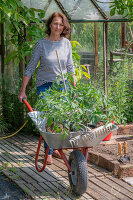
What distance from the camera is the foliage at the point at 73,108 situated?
3180 millimetres

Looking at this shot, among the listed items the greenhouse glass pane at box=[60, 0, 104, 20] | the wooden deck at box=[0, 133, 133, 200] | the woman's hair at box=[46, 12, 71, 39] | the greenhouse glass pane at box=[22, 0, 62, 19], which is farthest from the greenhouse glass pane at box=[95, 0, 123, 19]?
the wooden deck at box=[0, 133, 133, 200]

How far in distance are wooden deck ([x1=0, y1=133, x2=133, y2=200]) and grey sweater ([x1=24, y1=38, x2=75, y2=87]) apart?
96cm

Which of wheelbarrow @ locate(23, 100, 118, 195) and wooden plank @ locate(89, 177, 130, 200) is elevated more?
wheelbarrow @ locate(23, 100, 118, 195)

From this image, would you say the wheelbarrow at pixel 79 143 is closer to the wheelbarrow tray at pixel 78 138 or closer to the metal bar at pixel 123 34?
the wheelbarrow tray at pixel 78 138

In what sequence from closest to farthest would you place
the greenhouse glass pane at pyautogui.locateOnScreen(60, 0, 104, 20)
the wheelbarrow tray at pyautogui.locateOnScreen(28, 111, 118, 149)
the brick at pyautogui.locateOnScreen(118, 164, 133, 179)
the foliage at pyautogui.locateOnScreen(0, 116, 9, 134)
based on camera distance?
the wheelbarrow tray at pyautogui.locateOnScreen(28, 111, 118, 149), the brick at pyautogui.locateOnScreen(118, 164, 133, 179), the greenhouse glass pane at pyautogui.locateOnScreen(60, 0, 104, 20), the foliage at pyautogui.locateOnScreen(0, 116, 9, 134)

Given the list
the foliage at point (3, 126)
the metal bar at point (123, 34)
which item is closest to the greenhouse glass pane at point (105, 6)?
the metal bar at point (123, 34)

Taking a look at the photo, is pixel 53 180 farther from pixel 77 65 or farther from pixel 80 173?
pixel 77 65

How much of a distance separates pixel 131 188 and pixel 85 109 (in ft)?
3.14

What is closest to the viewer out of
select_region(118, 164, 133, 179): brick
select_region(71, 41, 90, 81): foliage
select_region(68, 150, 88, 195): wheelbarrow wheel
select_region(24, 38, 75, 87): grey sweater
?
select_region(68, 150, 88, 195): wheelbarrow wheel

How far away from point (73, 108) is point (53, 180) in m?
1.00

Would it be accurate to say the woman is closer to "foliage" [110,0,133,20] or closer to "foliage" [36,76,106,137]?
"foliage" [36,76,106,137]

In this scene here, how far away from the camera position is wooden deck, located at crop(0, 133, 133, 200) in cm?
343

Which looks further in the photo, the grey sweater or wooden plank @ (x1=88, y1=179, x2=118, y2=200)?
the grey sweater

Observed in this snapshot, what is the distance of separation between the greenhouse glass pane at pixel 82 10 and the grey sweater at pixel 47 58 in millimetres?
1225
